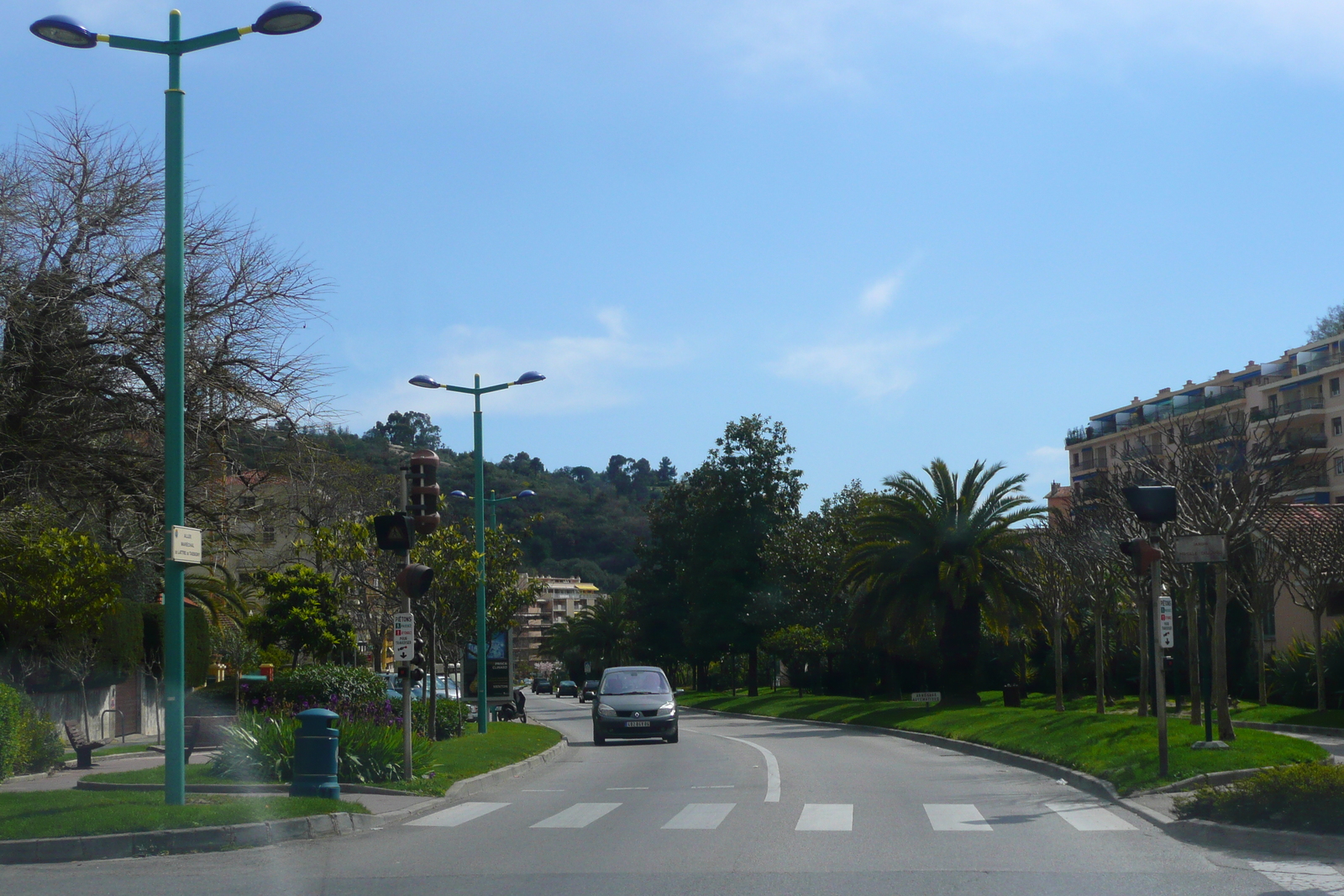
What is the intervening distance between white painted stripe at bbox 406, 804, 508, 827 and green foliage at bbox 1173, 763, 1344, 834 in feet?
23.4

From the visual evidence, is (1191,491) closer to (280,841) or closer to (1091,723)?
(1091,723)

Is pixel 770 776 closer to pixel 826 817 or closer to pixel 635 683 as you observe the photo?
pixel 826 817

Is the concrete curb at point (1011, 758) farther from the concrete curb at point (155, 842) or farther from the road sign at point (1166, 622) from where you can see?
the concrete curb at point (155, 842)

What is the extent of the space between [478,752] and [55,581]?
26.7 ft

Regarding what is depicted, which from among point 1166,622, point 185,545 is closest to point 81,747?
point 185,545

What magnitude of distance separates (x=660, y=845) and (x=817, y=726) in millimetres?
29534

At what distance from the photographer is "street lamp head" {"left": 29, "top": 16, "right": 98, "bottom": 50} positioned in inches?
481

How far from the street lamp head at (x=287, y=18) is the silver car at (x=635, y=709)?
785 inches

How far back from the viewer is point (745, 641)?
207 feet

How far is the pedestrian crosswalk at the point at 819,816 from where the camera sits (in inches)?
484

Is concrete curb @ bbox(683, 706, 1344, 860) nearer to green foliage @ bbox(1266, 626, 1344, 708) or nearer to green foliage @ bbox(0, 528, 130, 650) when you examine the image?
green foliage @ bbox(0, 528, 130, 650)

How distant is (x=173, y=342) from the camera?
42.5ft

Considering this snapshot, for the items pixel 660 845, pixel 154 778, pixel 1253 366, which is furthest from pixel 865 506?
pixel 1253 366

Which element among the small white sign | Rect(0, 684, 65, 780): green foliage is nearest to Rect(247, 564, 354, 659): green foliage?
Rect(0, 684, 65, 780): green foliage
